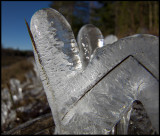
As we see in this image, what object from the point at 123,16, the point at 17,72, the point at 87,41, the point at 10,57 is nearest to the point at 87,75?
the point at 87,41

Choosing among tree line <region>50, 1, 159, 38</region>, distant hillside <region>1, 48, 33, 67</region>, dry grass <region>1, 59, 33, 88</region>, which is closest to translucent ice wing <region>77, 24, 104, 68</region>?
tree line <region>50, 1, 159, 38</region>

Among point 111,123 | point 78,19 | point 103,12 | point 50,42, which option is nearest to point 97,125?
point 111,123

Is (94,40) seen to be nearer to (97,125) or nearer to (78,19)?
(97,125)

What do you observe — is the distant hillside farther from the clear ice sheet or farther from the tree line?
the clear ice sheet

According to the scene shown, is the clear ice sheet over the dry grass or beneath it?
over

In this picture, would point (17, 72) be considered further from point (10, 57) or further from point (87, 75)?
point (87, 75)

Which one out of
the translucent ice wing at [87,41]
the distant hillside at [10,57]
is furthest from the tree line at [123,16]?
the distant hillside at [10,57]
